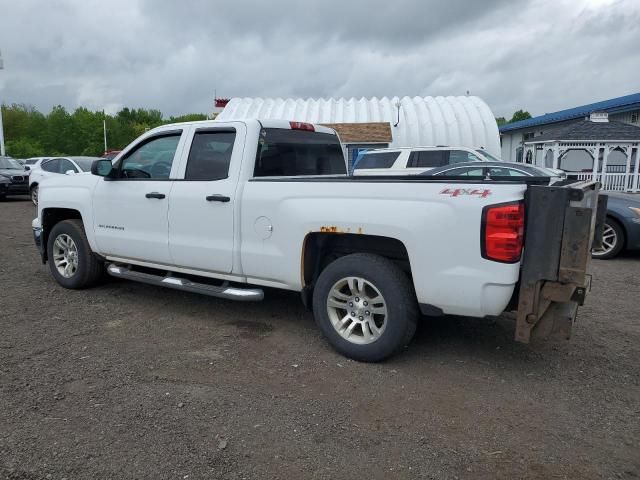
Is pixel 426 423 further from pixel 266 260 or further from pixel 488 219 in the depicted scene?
pixel 266 260

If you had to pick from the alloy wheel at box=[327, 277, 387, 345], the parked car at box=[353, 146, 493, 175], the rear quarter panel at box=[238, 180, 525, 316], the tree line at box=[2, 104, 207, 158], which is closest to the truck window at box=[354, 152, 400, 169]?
the parked car at box=[353, 146, 493, 175]

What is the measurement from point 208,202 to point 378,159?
976 cm

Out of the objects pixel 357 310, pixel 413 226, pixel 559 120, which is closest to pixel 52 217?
pixel 357 310

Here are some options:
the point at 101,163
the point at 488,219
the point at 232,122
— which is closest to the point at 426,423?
the point at 488,219

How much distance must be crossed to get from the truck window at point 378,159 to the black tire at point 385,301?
984 centimetres

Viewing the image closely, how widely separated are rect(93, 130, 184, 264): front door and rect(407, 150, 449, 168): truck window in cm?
914

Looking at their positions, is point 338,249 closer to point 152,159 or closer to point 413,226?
point 413,226

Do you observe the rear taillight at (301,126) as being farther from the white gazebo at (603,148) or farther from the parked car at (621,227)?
the white gazebo at (603,148)

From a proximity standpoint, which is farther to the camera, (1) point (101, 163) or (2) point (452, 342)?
(1) point (101, 163)

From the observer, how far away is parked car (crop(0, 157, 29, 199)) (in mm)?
17969

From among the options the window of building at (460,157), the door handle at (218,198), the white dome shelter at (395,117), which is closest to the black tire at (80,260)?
the door handle at (218,198)

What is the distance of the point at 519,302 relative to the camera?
11.5 ft

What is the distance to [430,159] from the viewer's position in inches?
531

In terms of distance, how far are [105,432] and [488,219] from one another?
8.86 feet
